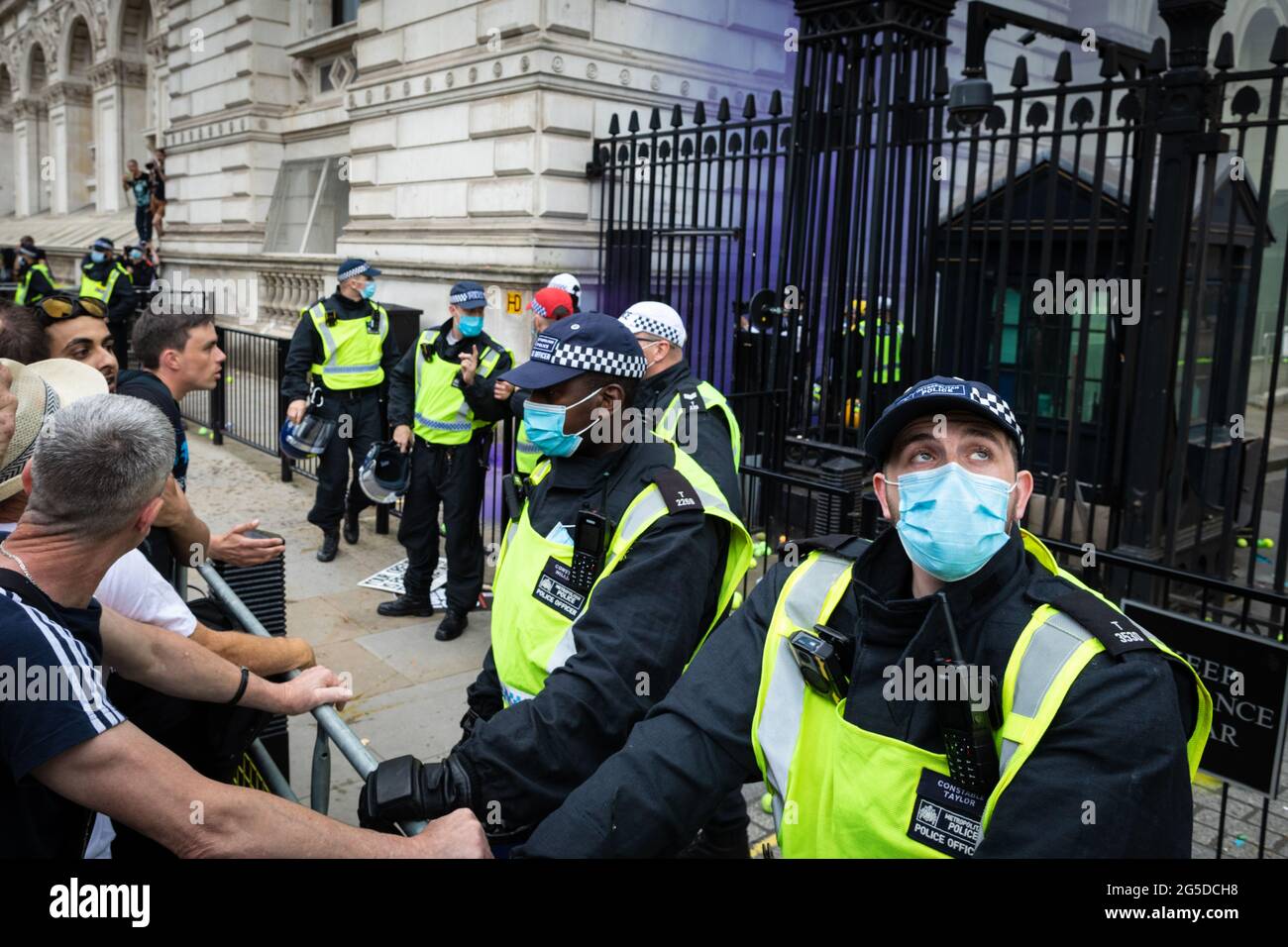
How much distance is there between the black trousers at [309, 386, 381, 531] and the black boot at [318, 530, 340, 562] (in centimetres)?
→ 4

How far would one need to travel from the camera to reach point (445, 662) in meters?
6.06

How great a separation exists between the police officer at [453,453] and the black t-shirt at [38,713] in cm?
445

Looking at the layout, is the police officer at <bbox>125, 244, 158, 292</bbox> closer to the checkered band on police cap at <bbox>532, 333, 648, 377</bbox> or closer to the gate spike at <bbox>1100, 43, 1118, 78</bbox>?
the gate spike at <bbox>1100, 43, 1118, 78</bbox>

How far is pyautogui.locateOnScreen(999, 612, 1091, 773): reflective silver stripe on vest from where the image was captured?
→ 5.47ft

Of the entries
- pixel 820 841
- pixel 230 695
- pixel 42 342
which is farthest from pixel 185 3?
pixel 820 841

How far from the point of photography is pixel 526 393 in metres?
6.22

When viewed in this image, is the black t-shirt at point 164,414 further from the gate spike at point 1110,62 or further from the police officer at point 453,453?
the gate spike at point 1110,62

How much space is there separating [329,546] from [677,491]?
5.97 metres

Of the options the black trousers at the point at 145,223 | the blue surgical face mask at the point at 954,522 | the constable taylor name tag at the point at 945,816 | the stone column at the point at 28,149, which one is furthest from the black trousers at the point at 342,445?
the stone column at the point at 28,149

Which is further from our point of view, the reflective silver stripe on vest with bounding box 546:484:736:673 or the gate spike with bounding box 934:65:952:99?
the gate spike with bounding box 934:65:952:99

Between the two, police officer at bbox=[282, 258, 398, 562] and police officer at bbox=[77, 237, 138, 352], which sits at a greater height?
police officer at bbox=[77, 237, 138, 352]

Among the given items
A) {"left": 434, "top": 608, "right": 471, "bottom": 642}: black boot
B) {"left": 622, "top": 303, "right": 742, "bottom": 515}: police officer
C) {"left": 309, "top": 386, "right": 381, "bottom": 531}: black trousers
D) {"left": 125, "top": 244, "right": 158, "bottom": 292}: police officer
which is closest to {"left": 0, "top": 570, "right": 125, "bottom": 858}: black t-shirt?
{"left": 622, "top": 303, "right": 742, "bottom": 515}: police officer
